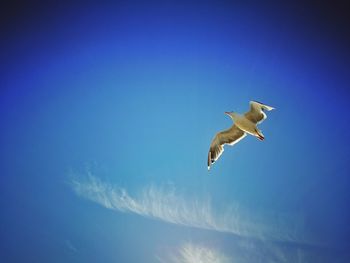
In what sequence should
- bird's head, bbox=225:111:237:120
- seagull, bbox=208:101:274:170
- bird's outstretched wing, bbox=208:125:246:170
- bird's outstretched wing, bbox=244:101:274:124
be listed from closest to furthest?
bird's outstretched wing, bbox=244:101:274:124 < seagull, bbox=208:101:274:170 < bird's head, bbox=225:111:237:120 < bird's outstretched wing, bbox=208:125:246:170

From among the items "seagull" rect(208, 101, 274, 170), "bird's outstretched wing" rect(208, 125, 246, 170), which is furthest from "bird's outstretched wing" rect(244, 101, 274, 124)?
"bird's outstretched wing" rect(208, 125, 246, 170)

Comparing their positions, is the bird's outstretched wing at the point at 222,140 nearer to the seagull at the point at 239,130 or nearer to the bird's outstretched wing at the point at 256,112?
the seagull at the point at 239,130

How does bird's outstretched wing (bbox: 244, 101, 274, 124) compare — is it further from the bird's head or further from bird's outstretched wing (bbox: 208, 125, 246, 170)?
bird's outstretched wing (bbox: 208, 125, 246, 170)

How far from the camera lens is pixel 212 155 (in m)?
12.0

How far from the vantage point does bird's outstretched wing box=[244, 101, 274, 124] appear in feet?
33.6

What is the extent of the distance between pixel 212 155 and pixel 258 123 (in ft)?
7.92

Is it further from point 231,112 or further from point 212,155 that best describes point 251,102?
point 212,155

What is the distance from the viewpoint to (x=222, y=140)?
11766 millimetres

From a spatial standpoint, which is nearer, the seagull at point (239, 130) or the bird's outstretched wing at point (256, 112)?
the bird's outstretched wing at point (256, 112)

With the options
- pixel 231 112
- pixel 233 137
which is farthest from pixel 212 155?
pixel 231 112

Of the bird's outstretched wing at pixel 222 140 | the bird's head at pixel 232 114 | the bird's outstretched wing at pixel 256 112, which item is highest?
the bird's outstretched wing at pixel 256 112

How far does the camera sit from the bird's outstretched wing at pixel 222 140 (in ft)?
37.5

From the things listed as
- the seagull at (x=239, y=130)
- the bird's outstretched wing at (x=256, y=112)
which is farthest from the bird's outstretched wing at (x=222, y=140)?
the bird's outstretched wing at (x=256, y=112)

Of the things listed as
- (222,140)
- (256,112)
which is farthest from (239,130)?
(256,112)
